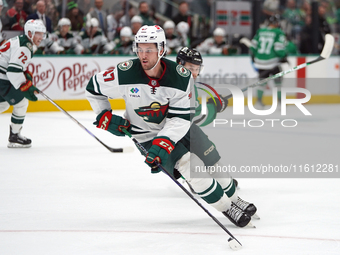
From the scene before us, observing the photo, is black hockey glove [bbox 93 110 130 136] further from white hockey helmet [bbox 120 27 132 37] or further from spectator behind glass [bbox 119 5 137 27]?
spectator behind glass [bbox 119 5 137 27]

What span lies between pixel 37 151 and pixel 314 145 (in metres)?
2.86

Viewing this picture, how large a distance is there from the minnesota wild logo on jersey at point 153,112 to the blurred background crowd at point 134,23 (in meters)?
5.56

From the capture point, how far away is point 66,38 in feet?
27.2

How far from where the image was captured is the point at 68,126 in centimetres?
A: 673

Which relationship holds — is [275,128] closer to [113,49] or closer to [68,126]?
[68,126]

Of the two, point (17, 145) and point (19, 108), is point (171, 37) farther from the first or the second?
point (17, 145)

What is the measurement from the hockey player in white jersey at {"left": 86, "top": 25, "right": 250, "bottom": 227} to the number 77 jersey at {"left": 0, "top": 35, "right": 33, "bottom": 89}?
2511 mm

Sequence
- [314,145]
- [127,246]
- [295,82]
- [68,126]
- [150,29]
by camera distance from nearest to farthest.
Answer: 1. [127,246]
2. [150,29]
3. [314,145]
4. [68,126]
5. [295,82]

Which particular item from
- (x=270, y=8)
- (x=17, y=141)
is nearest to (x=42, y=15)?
(x=17, y=141)

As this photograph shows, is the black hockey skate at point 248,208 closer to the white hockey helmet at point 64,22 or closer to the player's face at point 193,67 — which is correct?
the player's face at point 193,67

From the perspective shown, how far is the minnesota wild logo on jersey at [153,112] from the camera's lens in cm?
268

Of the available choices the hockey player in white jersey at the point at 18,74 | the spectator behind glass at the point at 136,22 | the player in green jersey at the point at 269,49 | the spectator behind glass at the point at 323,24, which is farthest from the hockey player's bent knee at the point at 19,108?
the spectator behind glass at the point at 323,24

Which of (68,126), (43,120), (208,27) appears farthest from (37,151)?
(208,27)

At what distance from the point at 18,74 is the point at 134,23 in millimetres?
4069
